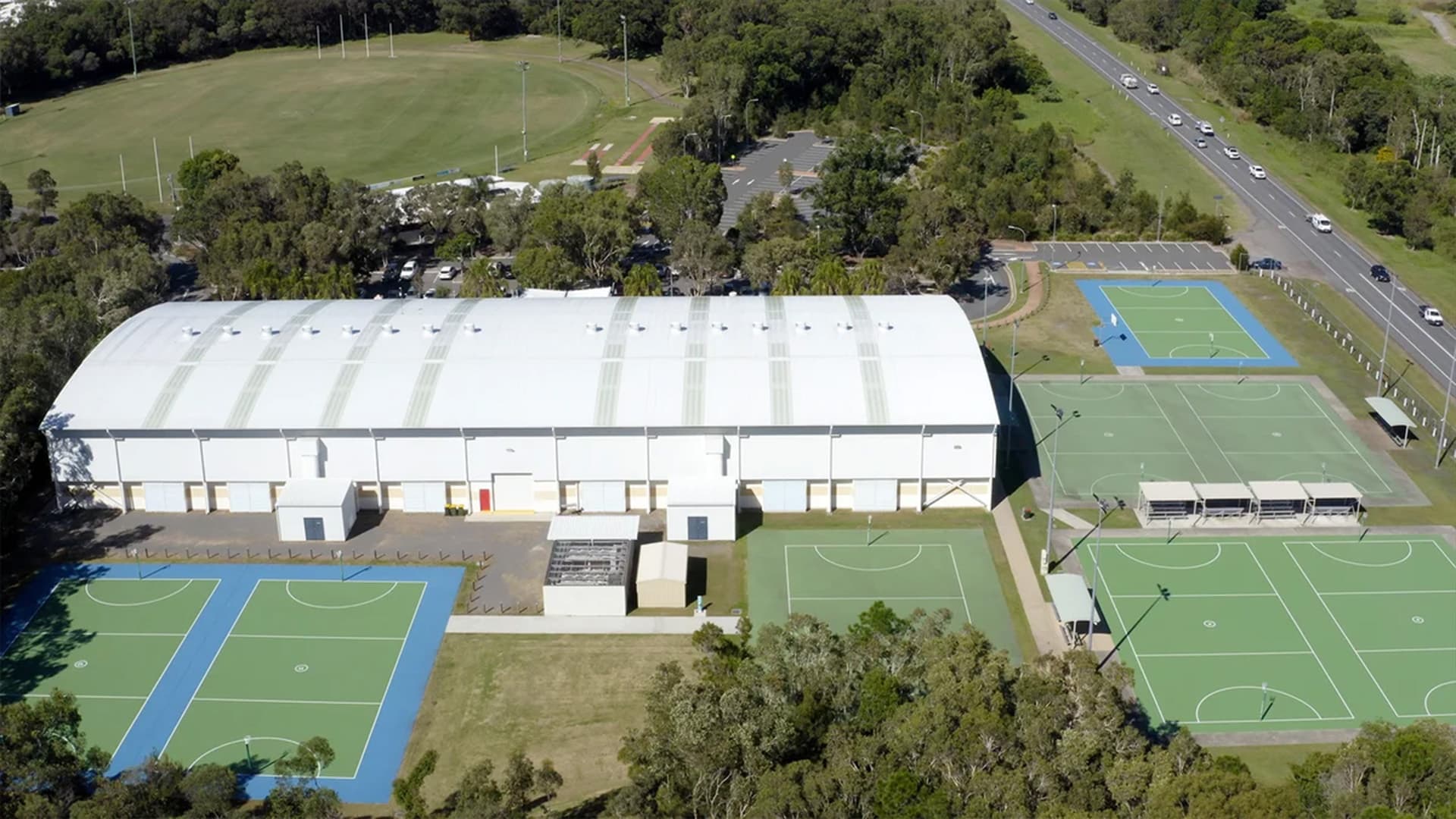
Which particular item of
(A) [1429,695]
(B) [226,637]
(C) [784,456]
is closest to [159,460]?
(B) [226,637]

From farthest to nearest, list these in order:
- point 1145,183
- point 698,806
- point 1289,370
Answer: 1. point 1145,183
2. point 1289,370
3. point 698,806

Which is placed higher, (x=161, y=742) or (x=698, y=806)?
(x=698, y=806)

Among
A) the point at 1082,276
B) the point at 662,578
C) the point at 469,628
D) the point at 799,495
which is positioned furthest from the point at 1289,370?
A: the point at 469,628

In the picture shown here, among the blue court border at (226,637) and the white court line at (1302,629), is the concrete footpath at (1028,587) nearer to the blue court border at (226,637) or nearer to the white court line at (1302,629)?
the white court line at (1302,629)

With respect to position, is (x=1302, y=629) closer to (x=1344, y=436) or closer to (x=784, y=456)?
(x=1344, y=436)

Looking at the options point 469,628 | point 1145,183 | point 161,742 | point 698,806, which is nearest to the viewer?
point 698,806

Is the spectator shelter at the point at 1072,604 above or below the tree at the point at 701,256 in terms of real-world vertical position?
below

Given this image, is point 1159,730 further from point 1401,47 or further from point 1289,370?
point 1401,47

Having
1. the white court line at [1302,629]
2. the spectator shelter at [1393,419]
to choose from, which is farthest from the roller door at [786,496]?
the spectator shelter at [1393,419]
